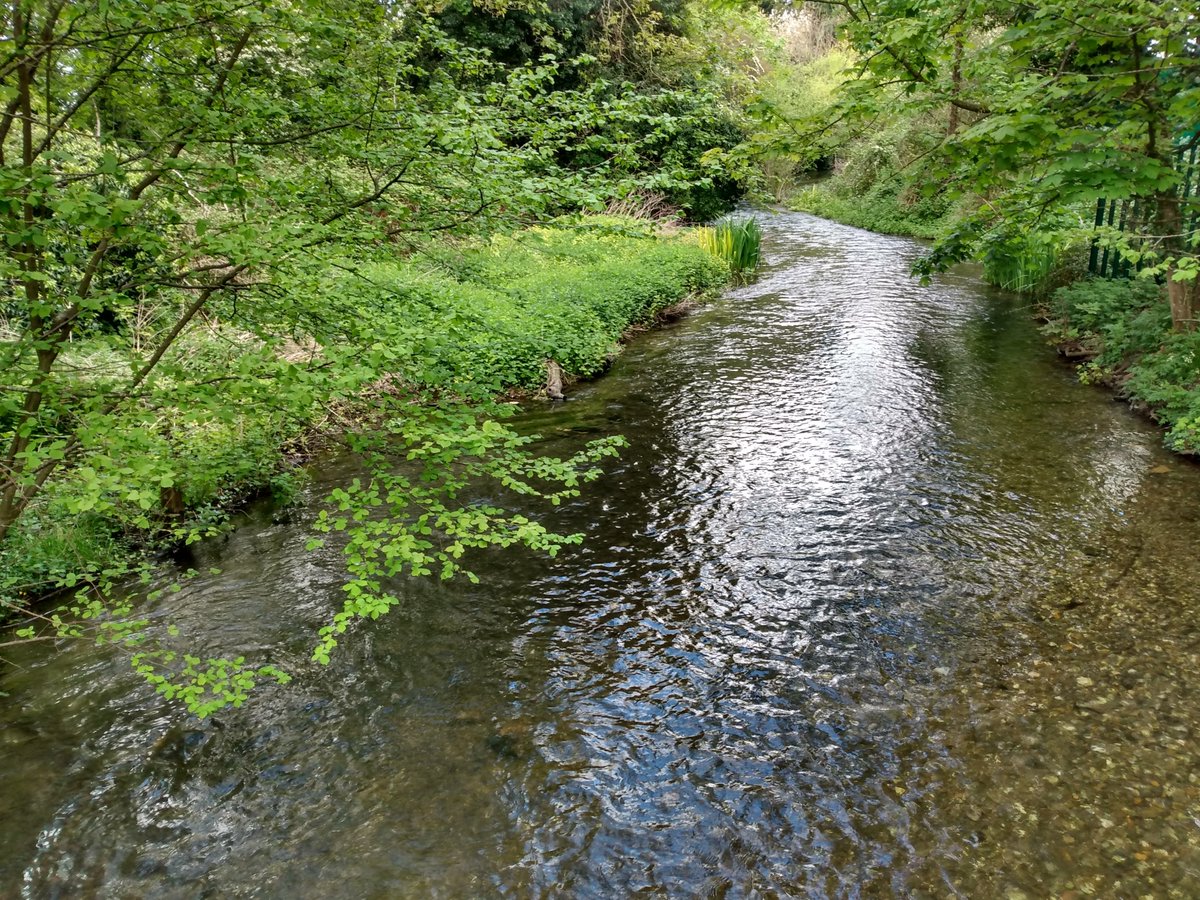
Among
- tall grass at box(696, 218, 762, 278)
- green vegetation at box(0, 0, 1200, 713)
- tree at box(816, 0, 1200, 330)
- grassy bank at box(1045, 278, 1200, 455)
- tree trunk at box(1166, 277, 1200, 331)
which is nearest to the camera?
green vegetation at box(0, 0, 1200, 713)

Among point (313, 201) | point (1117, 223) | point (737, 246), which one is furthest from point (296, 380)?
point (737, 246)

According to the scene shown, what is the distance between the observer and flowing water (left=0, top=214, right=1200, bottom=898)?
3.03 metres

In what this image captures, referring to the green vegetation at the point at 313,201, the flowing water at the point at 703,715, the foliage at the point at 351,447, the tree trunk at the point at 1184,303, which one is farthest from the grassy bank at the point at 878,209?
the foliage at the point at 351,447

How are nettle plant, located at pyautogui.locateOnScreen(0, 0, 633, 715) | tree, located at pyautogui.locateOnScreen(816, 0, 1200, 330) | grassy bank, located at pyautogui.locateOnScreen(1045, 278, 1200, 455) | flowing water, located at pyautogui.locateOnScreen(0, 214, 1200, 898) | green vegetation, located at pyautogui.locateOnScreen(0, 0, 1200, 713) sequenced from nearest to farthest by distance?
nettle plant, located at pyautogui.locateOnScreen(0, 0, 633, 715), green vegetation, located at pyautogui.locateOnScreen(0, 0, 1200, 713), flowing water, located at pyautogui.locateOnScreen(0, 214, 1200, 898), tree, located at pyautogui.locateOnScreen(816, 0, 1200, 330), grassy bank, located at pyautogui.locateOnScreen(1045, 278, 1200, 455)

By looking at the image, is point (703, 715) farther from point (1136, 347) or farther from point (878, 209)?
point (878, 209)

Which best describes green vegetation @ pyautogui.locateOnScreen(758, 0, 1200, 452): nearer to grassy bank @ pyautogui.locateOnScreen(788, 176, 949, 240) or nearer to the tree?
the tree

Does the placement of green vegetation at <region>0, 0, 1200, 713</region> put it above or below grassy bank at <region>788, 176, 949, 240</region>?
below

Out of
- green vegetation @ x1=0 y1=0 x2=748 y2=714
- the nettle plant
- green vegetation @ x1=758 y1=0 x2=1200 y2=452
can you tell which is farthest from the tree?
the nettle plant

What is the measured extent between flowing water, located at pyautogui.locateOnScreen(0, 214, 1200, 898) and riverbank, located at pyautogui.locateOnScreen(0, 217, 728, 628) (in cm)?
55

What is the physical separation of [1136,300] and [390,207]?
9479 mm

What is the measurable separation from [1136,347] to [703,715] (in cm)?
771

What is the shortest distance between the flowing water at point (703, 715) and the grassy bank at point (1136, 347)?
51 centimetres

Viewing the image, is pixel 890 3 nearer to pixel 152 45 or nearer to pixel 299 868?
pixel 152 45

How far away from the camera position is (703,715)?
12.6 feet
